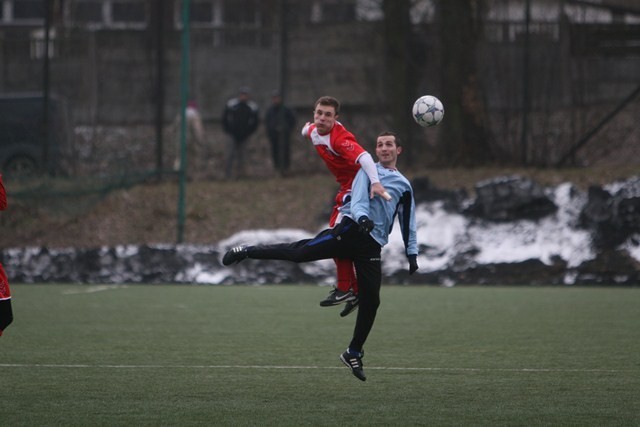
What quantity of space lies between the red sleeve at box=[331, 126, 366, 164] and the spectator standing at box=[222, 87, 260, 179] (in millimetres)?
14929

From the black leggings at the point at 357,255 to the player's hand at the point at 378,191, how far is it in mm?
432

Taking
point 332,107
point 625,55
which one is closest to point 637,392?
point 332,107

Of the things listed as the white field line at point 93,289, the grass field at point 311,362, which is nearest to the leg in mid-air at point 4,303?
the grass field at point 311,362

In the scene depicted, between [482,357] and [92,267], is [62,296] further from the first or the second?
[482,357]

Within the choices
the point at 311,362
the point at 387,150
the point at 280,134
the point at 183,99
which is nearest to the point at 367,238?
the point at 387,150

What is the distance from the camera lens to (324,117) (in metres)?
9.05

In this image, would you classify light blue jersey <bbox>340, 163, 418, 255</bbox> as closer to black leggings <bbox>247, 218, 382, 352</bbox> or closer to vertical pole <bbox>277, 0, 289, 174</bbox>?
black leggings <bbox>247, 218, 382, 352</bbox>

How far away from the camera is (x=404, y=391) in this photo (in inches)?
326

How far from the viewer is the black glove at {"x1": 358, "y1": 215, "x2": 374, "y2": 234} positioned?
27.6ft

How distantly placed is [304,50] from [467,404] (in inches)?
691

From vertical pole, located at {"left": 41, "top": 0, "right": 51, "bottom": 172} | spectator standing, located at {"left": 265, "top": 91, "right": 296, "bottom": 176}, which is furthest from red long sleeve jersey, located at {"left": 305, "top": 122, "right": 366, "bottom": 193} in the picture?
spectator standing, located at {"left": 265, "top": 91, "right": 296, "bottom": 176}

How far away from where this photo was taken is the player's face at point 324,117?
9039 mm

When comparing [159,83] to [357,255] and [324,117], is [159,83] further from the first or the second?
[357,255]

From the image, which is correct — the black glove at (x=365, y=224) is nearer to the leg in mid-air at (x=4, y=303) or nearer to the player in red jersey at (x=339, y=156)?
the player in red jersey at (x=339, y=156)
